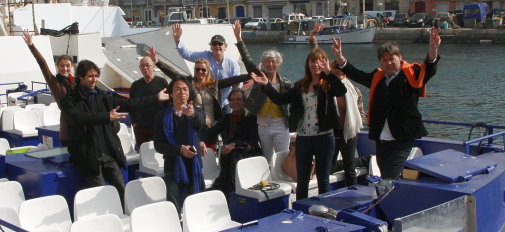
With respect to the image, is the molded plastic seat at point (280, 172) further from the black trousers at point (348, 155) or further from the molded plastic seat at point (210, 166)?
the molded plastic seat at point (210, 166)

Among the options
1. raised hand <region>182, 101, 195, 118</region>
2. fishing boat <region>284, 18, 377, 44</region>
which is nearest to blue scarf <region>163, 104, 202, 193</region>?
raised hand <region>182, 101, 195, 118</region>

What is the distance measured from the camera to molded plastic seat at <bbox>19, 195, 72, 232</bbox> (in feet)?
18.4

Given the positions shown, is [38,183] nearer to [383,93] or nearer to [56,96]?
[56,96]

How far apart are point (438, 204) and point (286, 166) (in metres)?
2.13

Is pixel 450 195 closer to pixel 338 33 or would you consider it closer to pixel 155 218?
pixel 155 218

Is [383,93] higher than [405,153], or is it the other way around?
[383,93]

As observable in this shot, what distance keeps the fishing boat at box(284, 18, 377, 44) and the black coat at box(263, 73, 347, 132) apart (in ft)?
174

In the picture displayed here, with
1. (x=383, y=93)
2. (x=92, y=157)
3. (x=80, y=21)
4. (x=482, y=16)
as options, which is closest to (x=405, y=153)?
(x=383, y=93)

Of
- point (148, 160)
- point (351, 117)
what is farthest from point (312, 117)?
point (148, 160)

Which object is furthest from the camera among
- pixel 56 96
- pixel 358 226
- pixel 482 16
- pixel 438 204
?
pixel 482 16

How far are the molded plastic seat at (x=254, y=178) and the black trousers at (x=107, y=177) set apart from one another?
1157mm

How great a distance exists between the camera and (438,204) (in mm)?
5168

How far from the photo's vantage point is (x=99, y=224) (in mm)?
5039

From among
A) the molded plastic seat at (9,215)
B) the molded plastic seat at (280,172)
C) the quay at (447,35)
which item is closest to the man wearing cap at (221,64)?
the molded plastic seat at (280,172)
